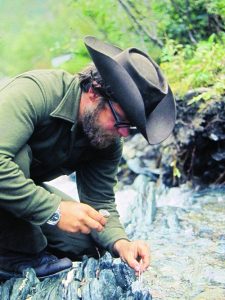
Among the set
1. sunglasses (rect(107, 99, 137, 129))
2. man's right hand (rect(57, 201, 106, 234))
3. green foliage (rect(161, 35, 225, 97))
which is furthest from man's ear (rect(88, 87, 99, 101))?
green foliage (rect(161, 35, 225, 97))

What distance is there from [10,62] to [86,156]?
13171 mm

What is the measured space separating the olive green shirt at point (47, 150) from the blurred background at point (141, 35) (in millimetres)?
3114

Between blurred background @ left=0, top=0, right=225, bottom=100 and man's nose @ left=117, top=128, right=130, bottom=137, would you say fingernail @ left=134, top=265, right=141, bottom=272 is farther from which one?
blurred background @ left=0, top=0, right=225, bottom=100

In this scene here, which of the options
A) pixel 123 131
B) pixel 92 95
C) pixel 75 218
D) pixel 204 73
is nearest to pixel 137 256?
pixel 75 218

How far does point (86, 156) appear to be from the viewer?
12.7 feet

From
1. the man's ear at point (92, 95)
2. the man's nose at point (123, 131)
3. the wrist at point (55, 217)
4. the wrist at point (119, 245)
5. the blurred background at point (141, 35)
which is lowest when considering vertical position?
the blurred background at point (141, 35)

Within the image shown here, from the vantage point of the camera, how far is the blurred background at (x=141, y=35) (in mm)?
7500

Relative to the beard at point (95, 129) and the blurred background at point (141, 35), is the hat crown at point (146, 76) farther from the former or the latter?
the blurred background at point (141, 35)

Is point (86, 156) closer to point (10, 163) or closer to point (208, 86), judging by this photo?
point (10, 163)

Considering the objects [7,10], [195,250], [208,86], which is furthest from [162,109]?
[7,10]

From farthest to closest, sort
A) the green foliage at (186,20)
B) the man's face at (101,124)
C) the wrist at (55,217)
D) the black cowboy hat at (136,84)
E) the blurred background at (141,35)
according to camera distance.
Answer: the green foliage at (186,20) < the blurred background at (141,35) < the man's face at (101,124) < the wrist at (55,217) < the black cowboy hat at (136,84)

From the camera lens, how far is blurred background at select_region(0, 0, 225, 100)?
7500 mm

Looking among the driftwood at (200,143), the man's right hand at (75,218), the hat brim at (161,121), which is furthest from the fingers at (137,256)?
the driftwood at (200,143)

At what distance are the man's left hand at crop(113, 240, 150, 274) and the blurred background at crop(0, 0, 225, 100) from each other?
358 centimetres
